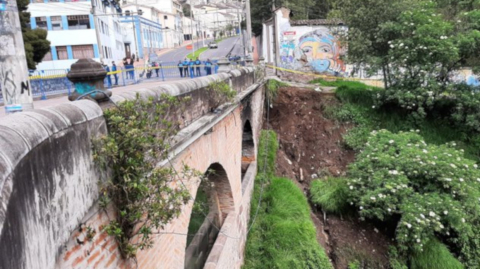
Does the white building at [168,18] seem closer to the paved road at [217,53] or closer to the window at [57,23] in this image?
the paved road at [217,53]

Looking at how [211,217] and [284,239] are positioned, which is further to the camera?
[284,239]

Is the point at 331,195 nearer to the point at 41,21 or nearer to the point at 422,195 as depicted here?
the point at 422,195

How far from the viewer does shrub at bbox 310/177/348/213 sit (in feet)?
32.6

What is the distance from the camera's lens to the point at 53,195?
6.17ft

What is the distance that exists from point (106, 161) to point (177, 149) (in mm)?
1207

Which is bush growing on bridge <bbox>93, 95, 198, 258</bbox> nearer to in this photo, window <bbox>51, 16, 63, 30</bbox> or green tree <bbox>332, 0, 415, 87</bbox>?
green tree <bbox>332, 0, 415, 87</bbox>

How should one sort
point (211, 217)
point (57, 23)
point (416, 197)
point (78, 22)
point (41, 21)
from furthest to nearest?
point (78, 22), point (57, 23), point (41, 21), point (416, 197), point (211, 217)

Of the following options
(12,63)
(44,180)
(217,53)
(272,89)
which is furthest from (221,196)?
(217,53)

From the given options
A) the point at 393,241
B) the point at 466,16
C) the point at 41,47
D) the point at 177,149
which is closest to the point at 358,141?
the point at 393,241

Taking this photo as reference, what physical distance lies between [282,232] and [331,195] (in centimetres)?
261

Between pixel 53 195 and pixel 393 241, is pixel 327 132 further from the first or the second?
pixel 53 195

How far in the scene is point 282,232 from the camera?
8234 millimetres

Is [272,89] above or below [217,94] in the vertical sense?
below

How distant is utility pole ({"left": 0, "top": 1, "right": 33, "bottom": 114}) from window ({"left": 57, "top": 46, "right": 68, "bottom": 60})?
2839cm
